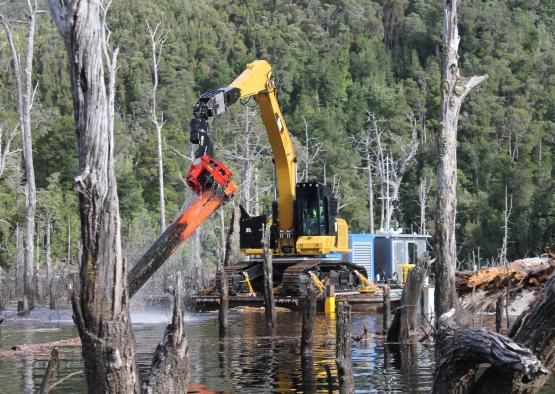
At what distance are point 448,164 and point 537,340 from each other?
8886mm

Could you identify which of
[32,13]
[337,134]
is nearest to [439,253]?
[32,13]

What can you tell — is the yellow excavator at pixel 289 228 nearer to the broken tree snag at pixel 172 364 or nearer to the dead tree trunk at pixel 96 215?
the broken tree snag at pixel 172 364

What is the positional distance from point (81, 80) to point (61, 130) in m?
54.0

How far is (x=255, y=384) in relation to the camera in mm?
15656

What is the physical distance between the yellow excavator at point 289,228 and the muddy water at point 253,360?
5149 millimetres

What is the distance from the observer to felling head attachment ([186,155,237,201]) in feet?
86.0

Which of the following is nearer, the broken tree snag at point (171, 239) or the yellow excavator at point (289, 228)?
the broken tree snag at point (171, 239)

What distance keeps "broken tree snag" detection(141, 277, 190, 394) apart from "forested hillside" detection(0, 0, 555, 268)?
39184 millimetres

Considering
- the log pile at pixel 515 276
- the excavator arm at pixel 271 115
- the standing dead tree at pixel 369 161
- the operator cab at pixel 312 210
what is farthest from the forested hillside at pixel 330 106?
the log pile at pixel 515 276

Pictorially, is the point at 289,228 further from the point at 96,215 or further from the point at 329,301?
the point at 96,215

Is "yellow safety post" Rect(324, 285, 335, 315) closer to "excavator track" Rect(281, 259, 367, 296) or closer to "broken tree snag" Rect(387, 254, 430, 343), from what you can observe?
"excavator track" Rect(281, 259, 367, 296)

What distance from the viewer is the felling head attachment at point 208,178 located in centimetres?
2620

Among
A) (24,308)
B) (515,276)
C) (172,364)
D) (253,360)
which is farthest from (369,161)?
(172,364)

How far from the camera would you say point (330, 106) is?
98.3m
